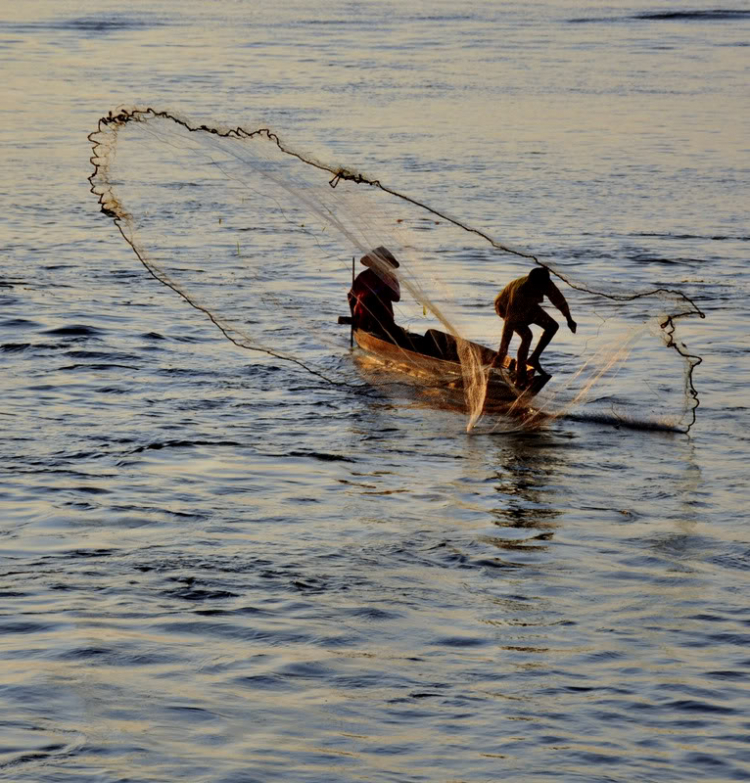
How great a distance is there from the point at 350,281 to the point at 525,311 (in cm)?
579

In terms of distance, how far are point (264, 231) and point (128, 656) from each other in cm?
1418

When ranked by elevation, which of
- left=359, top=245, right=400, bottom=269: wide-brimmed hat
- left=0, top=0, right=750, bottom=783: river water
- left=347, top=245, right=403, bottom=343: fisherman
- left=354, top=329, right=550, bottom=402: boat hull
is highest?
left=359, top=245, right=400, bottom=269: wide-brimmed hat

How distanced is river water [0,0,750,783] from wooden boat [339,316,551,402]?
0.35 m

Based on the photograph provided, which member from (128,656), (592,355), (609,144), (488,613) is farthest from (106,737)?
(609,144)

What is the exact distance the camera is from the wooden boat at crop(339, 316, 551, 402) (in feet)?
41.6

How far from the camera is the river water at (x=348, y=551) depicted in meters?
7.55

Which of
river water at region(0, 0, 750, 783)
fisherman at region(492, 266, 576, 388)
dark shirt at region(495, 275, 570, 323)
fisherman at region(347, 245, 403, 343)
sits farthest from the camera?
fisherman at region(347, 245, 403, 343)

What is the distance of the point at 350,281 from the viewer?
1855 centimetres

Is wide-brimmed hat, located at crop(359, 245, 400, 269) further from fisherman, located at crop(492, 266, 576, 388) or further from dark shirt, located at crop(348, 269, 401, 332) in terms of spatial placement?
dark shirt, located at crop(348, 269, 401, 332)

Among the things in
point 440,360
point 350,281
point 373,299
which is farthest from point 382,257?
point 350,281

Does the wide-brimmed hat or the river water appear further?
the wide-brimmed hat

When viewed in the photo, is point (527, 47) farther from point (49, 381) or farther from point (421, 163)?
point (49, 381)

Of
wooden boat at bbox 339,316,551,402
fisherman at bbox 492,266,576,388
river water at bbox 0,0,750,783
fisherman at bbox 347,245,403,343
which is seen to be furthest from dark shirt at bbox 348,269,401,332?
fisherman at bbox 492,266,576,388

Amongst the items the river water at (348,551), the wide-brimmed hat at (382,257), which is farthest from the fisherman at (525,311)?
the wide-brimmed hat at (382,257)
